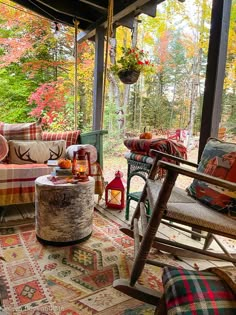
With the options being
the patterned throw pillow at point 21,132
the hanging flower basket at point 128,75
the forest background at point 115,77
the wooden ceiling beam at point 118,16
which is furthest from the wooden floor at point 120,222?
the forest background at point 115,77

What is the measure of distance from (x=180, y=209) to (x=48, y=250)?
0.93 meters

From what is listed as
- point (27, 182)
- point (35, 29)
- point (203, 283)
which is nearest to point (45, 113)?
point (35, 29)

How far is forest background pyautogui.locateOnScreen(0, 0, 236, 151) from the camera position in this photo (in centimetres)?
464

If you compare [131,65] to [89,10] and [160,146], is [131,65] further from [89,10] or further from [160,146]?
[89,10]

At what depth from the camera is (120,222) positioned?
2.10 meters

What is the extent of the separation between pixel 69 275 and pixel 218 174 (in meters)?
0.99

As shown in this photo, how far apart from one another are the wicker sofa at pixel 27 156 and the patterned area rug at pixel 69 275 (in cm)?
33

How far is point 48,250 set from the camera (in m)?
1.59

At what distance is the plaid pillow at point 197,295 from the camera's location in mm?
646

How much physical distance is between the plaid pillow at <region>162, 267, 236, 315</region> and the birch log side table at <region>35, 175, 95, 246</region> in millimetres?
984

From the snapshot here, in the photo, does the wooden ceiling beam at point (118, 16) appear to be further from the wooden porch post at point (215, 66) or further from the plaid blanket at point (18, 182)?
the plaid blanket at point (18, 182)

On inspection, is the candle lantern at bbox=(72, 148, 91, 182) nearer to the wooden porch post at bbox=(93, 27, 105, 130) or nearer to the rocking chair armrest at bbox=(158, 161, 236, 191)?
the rocking chair armrest at bbox=(158, 161, 236, 191)

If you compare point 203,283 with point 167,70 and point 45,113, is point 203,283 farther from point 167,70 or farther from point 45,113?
point 167,70

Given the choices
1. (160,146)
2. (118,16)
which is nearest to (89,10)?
(118,16)
